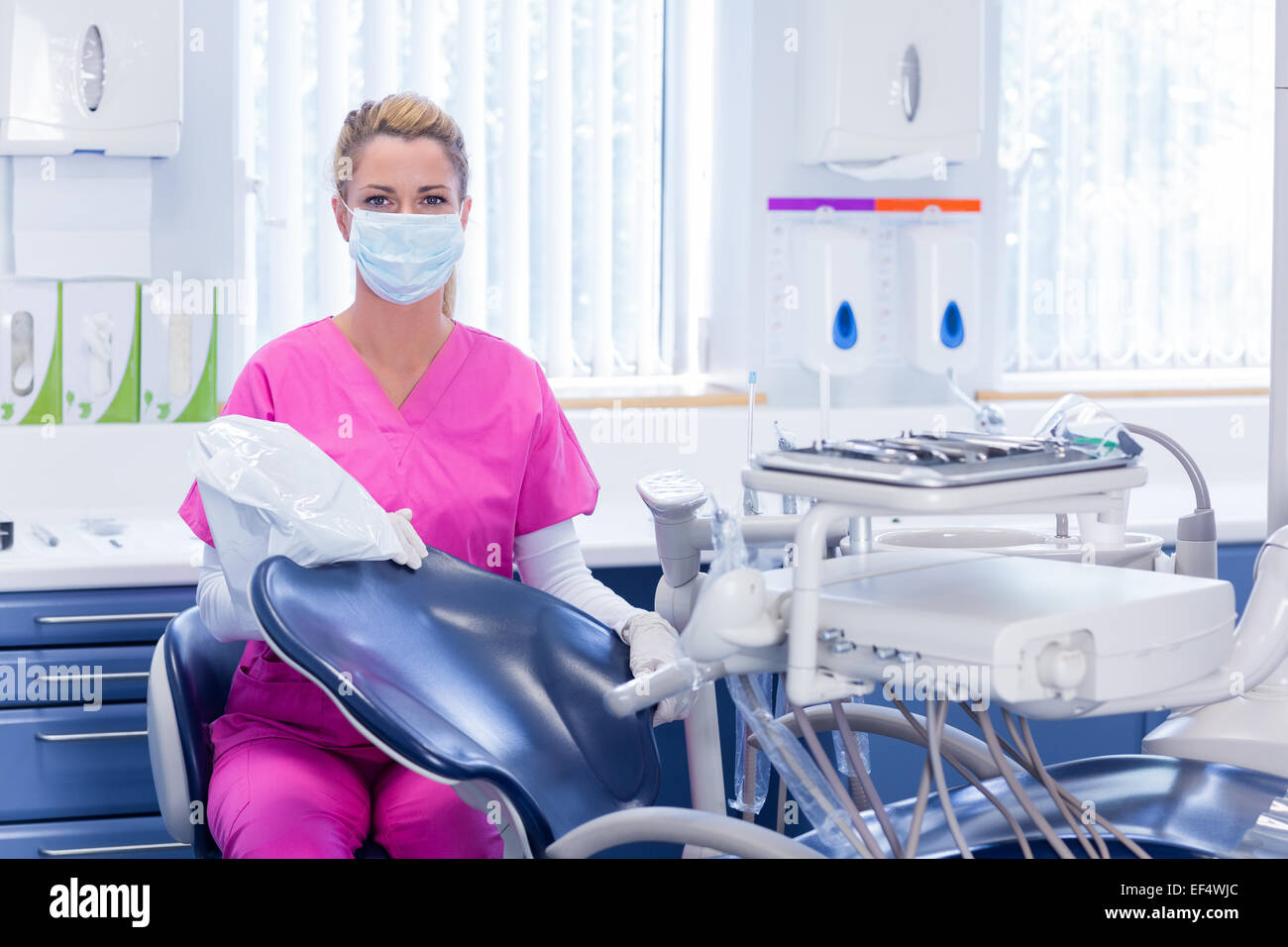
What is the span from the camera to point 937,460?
1053 millimetres

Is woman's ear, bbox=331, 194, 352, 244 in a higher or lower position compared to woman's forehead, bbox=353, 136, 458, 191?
lower

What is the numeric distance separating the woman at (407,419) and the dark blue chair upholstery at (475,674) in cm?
14

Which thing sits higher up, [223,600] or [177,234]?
[177,234]

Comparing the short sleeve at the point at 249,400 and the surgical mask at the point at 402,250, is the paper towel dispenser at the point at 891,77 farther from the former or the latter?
the short sleeve at the point at 249,400

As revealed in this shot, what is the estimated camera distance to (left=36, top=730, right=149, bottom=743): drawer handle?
2025 millimetres

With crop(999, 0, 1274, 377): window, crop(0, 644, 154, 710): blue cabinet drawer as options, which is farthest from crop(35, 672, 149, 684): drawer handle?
crop(999, 0, 1274, 377): window

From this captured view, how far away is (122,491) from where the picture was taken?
8.21ft

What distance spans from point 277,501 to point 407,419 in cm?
48

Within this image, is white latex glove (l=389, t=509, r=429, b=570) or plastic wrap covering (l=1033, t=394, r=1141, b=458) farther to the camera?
white latex glove (l=389, t=509, r=429, b=570)

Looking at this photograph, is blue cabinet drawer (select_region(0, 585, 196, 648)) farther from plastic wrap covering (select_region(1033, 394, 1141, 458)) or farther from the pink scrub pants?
plastic wrap covering (select_region(1033, 394, 1141, 458))

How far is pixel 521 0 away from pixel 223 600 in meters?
1.68

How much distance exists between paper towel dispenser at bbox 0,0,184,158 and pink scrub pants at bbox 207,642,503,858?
116 cm
